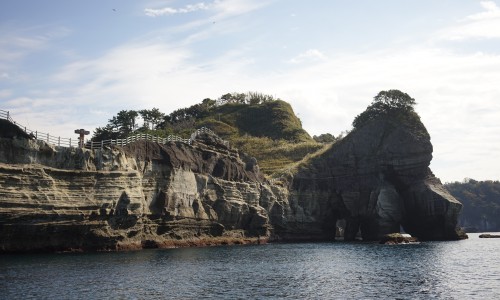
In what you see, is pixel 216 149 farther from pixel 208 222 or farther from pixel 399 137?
pixel 399 137

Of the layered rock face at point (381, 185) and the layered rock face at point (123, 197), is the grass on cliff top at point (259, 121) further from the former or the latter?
the layered rock face at point (123, 197)

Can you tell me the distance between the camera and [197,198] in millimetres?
85312

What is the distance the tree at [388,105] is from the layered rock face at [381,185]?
2.28 meters

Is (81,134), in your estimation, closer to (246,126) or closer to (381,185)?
(381,185)

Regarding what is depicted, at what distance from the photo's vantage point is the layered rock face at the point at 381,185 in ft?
335

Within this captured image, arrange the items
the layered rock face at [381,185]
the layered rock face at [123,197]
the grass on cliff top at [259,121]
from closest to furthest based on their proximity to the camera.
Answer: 1. the layered rock face at [123,197]
2. the layered rock face at [381,185]
3. the grass on cliff top at [259,121]

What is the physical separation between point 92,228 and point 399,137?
62.2 meters

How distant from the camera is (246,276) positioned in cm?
4872

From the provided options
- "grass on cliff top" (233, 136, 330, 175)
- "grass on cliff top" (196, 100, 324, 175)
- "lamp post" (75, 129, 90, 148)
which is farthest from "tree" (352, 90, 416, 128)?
"lamp post" (75, 129, 90, 148)

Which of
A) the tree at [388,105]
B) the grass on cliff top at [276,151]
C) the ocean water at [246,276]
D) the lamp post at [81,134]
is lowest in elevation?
the ocean water at [246,276]

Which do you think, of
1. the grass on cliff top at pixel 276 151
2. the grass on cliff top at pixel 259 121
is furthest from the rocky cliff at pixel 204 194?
the grass on cliff top at pixel 259 121

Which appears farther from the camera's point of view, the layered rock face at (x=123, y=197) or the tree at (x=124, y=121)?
the tree at (x=124, y=121)

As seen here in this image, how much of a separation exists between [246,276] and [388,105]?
73143 mm

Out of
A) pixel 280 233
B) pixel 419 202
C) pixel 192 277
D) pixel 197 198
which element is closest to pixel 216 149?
pixel 197 198
